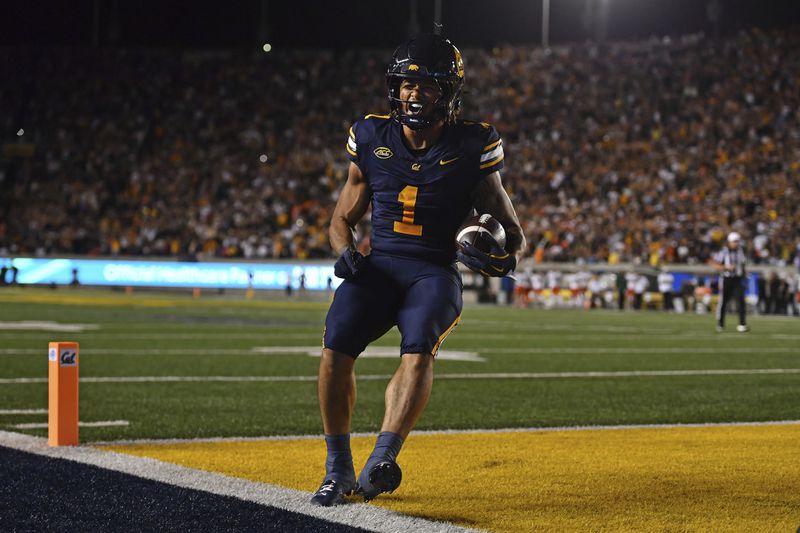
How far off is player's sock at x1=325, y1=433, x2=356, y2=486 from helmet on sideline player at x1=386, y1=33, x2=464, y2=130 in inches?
52.8

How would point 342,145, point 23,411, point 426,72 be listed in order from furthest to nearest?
point 342,145
point 23,411
point 426,72

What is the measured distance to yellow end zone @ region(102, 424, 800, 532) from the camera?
427cm

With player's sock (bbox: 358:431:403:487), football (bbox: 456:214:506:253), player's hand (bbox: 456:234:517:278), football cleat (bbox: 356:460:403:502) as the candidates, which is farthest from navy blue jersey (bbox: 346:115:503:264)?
football cleat (bbox: 356:460:403:502)

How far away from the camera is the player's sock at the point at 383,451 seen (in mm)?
4406

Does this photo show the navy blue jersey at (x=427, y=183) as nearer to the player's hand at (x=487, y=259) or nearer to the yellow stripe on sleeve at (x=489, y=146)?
the yellow stripe on sleeve at (x=489, y=146)

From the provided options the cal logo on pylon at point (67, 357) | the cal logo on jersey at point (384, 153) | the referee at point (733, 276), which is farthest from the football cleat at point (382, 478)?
the referee at point (733, 276)

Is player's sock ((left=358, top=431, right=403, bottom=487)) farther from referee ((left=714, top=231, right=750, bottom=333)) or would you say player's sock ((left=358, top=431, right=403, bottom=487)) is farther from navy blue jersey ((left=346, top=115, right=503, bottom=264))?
referee ((left=714, top=231, right=750, bottom=333))

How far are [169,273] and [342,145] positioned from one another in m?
7.80

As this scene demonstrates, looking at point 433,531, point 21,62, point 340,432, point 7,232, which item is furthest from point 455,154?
point 21,62

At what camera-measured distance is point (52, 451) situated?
19.1 feet

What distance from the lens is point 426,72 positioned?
4852 mm

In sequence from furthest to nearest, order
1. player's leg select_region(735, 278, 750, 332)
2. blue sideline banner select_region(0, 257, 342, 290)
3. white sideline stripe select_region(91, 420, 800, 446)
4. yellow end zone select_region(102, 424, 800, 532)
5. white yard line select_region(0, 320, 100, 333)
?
blue sideline banner select_region(0, 257, 342, 290), player's leg select_region(735, 278, 750, 332), white yard line select_region(0, 320, 100, 333), white sideline stripe select_region(91, 420, 800, 446), yellow end zone select_region(102, 424, 800, 532)

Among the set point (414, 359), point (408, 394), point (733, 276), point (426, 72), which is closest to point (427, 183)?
point (426, 72)

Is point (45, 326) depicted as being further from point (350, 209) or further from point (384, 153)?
point (384, 153)
